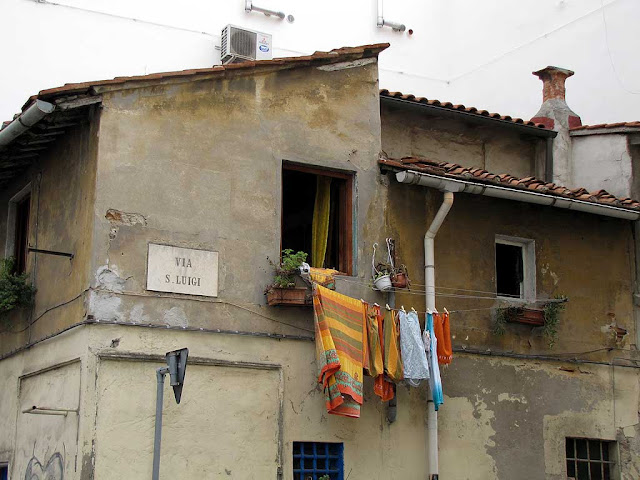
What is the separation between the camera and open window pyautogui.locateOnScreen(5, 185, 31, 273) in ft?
47.7

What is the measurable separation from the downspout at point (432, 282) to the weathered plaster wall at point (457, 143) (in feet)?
6.93

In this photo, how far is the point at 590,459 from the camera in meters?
14.2

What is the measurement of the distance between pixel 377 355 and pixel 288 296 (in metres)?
1.26

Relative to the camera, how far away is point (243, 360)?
11.9 metres

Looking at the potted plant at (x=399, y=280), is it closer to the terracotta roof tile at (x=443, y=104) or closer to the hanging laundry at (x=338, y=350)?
the hanging laundry at (x=338, y=350)

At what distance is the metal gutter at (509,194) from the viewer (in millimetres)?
13117

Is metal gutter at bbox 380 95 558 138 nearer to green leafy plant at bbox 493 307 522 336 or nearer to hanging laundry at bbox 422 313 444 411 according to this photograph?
green leafy plant at bbox 493 307 522 336

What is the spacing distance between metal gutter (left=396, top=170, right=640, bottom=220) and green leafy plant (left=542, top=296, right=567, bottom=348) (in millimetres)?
1280

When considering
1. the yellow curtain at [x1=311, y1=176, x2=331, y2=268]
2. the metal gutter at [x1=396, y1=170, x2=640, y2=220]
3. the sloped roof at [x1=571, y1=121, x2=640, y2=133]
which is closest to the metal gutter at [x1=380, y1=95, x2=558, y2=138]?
the sloped roof at [x1=571, y1=121, x2=640, y2=133]

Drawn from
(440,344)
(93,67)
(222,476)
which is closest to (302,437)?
(222,476)

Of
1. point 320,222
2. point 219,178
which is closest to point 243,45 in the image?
point 320,222

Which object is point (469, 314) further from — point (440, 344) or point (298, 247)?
point (298, 247)

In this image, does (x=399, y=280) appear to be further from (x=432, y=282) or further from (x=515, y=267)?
(x=515, y=267)

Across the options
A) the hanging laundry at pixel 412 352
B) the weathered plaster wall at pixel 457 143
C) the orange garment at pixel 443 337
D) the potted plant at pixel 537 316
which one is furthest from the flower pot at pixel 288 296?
the weathered plaster wall at pixel 457 143
